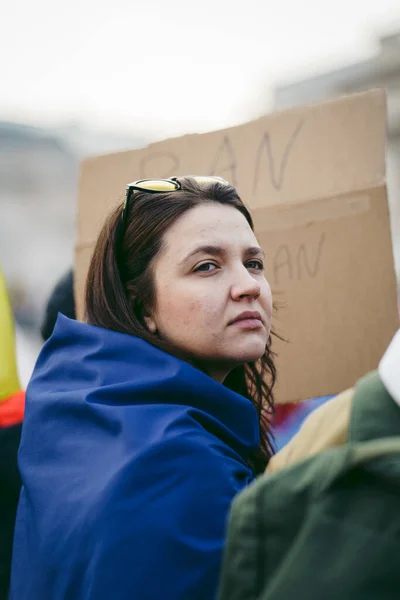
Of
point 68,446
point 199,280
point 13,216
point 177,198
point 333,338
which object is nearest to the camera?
point 68,446

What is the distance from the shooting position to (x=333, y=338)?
6.48ft

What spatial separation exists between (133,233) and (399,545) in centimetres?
119

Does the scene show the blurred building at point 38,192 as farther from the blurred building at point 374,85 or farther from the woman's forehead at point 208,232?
the woman's forehead at point 208,232

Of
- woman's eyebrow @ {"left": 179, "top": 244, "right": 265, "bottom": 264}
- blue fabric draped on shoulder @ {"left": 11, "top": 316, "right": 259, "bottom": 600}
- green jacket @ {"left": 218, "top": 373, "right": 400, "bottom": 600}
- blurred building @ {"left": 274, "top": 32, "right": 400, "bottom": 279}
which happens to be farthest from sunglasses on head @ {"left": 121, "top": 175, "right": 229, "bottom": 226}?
blurred building @ {"left": 274, "top": 32, "right": 400, "bottom": 279}

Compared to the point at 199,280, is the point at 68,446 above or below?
below

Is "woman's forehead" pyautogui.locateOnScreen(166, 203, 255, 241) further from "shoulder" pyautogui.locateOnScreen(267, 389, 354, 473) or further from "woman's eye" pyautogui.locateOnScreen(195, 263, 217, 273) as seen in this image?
"shoulder" pyautogui.locateOnScreen(267, 389, 354, 473)

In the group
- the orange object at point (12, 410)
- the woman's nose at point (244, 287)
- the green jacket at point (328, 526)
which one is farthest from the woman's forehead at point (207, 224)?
the green jacket at point (328, 526)

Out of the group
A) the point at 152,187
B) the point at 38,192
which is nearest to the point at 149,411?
the point at 152,187

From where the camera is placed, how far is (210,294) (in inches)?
58.5

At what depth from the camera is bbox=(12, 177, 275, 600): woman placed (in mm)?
1017

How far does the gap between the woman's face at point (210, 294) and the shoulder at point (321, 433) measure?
68 cm

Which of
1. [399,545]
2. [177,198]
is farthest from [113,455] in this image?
[177,198]

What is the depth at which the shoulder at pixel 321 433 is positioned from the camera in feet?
2.30

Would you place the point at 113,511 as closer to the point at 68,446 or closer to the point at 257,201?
the point at 68,446
